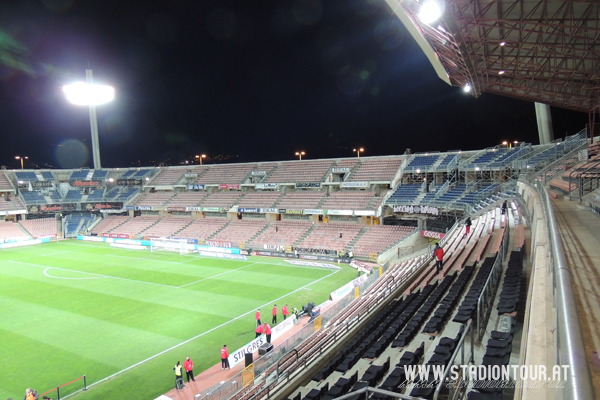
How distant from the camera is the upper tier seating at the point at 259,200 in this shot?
147 ft

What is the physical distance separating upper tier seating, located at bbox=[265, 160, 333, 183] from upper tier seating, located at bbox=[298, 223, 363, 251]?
7.54 m

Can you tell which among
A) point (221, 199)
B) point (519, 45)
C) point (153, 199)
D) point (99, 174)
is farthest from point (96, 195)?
point (519, 45)

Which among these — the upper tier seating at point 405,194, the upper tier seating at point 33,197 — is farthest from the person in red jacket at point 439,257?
the upper tier seating at point 33,197

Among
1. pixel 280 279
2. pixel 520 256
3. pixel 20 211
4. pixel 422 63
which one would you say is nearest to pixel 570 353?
pixel 520 256

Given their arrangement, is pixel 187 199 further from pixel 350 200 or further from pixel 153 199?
pixel 350 200

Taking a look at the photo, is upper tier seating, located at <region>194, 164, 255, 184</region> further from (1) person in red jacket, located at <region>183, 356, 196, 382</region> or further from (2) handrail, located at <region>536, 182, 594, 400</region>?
(2) handrail, located at <region>536, 182, 594, 400</region>

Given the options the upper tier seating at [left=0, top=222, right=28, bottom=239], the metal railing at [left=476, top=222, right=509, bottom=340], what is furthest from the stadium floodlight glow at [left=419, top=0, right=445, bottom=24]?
the upper tier seating at [left=0, top=222, right=28, bottom=239]

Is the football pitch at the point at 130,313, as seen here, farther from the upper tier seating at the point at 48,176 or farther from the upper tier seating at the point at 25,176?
the upper tier seating at the point at 48,176

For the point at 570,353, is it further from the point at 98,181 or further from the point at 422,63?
the point at 98,181

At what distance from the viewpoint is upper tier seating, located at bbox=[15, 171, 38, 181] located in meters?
55.5

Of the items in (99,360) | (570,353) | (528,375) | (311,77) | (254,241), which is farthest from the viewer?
(311,77)

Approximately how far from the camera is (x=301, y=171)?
46.8 meters

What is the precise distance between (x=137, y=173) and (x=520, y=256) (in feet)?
202

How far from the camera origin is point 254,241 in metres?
39.8
